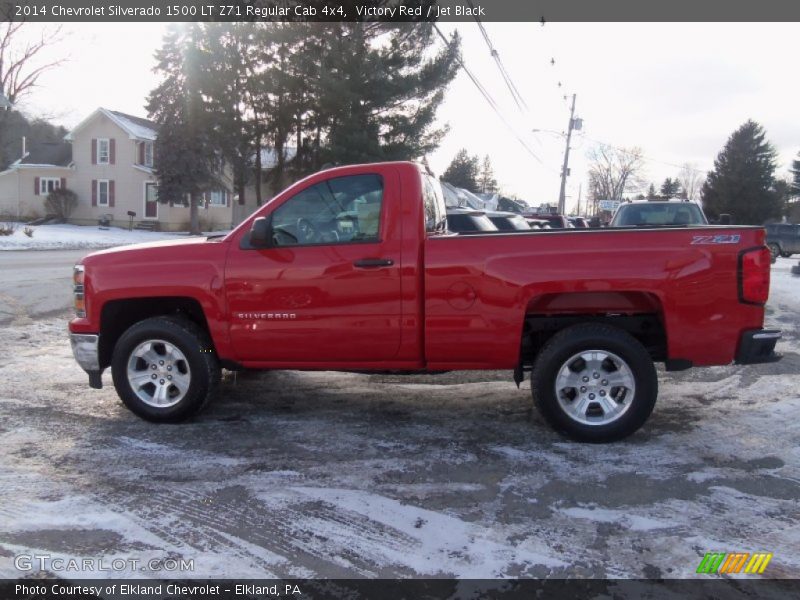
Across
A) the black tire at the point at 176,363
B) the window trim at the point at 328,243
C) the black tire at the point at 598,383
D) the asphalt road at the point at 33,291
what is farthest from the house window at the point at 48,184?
the black tire at the point at 598,383

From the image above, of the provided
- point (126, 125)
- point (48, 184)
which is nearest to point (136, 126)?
point (126, 125)

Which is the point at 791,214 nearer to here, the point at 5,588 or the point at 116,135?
the point at 116,135

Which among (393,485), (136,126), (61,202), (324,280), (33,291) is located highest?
(136,126)

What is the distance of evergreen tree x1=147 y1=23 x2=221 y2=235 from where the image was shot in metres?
37.7

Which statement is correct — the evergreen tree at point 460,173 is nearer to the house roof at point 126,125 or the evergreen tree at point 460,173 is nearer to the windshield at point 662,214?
the house roof at point 126,125

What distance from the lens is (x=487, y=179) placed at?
4582 inches

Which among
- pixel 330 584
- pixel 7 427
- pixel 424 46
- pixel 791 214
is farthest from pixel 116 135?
pixel 791 214

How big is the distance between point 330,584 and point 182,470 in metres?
1.75

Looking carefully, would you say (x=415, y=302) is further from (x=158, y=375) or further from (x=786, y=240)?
(x=786, y=240)

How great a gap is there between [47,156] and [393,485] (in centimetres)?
5075

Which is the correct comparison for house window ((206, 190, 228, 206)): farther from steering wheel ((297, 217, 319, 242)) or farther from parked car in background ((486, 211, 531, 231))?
steering wheel ((297, 217, 319, 242))

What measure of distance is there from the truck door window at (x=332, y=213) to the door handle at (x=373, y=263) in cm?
21

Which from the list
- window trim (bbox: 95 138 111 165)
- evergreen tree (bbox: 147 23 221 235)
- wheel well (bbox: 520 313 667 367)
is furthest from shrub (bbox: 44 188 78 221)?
wheel well (bbox: 520 313 667 367)

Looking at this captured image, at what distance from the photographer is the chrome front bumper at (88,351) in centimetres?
543
